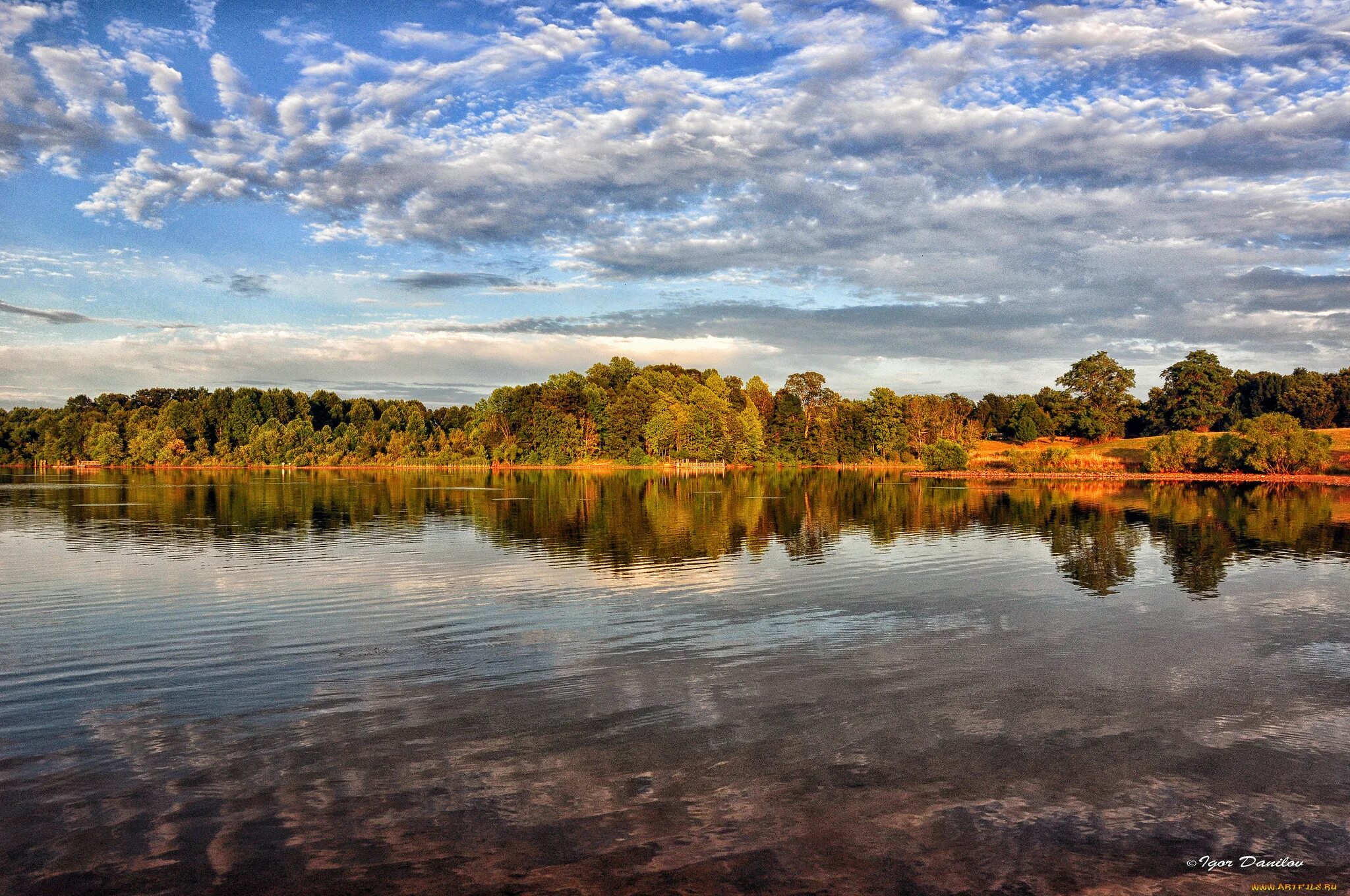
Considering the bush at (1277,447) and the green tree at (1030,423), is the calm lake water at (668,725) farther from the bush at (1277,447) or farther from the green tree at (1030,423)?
the green tree at (1030,423)

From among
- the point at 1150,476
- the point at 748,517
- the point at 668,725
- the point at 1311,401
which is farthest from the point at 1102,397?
the point at 668,725

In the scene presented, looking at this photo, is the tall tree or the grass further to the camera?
the tall tree

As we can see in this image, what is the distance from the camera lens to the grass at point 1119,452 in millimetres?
105750

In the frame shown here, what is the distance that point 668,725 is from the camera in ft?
42.9

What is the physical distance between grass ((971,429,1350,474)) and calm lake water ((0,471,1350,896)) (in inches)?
3759

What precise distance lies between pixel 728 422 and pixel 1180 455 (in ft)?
258

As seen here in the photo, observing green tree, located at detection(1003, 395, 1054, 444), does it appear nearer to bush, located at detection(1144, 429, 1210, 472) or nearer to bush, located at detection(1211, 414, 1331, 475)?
bush, located at detection(1144, 429, 1210, 472)

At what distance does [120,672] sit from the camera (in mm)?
16141

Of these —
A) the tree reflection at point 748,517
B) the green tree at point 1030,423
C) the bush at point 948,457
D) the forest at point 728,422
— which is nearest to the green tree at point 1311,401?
the forest at point 728,422

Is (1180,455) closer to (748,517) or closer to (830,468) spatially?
(830,468)

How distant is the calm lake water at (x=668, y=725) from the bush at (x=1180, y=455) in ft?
302

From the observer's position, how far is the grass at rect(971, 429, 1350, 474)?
105750 mm

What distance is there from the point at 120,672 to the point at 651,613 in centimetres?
1174
